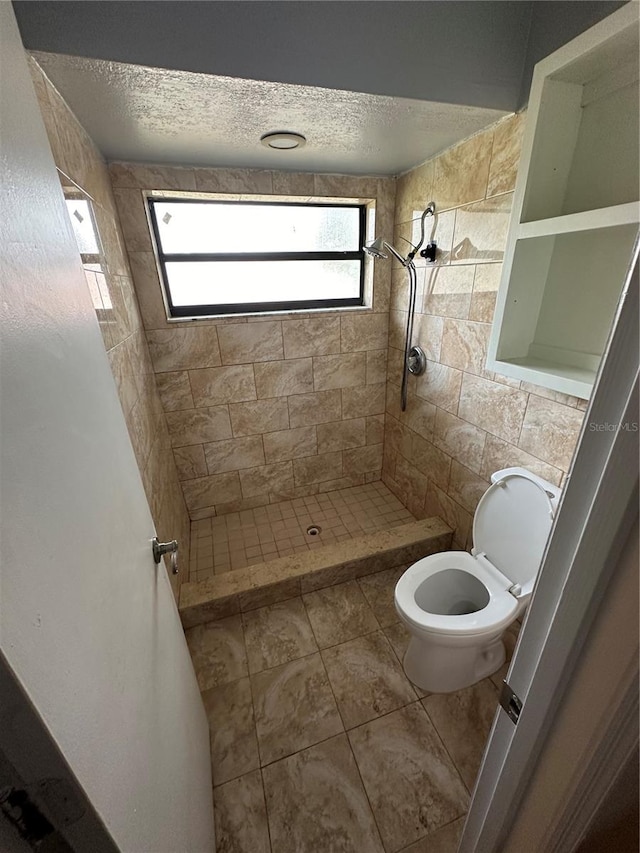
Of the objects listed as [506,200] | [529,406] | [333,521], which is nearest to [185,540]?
[333,521]

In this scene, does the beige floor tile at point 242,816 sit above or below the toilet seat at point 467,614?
below

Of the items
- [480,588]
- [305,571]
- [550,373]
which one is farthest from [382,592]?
[550,373]

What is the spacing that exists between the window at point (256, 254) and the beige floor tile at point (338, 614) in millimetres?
1752

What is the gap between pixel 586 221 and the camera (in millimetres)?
991

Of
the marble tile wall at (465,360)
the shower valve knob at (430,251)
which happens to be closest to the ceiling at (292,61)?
the marble tile wall at (465,360)

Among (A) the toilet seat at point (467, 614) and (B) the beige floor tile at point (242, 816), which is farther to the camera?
(A) the toilet seat at point (467, 614)

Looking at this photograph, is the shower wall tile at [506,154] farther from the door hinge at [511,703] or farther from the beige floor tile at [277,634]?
the beige floor tile at [277,634]

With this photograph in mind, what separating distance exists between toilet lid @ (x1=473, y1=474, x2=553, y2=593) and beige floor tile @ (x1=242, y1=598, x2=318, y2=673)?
3.08 ft

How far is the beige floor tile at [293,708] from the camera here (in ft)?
4.26

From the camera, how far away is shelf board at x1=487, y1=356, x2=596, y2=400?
1097 mm

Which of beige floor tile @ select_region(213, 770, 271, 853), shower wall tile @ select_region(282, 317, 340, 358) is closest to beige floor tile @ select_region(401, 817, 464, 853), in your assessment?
beige floor tile @ select_region(213, 770, 271, 853)

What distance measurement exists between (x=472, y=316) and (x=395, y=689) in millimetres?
1696

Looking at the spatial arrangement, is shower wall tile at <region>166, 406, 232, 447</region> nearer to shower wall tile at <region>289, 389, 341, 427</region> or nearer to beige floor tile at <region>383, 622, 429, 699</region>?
shower wall tile at <region>289, 389, 341, 427</region>

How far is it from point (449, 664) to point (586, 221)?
5.37 feet
